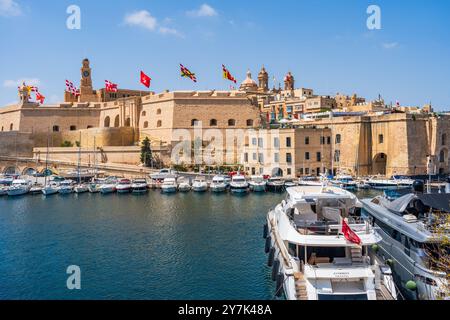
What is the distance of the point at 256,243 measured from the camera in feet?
59.9

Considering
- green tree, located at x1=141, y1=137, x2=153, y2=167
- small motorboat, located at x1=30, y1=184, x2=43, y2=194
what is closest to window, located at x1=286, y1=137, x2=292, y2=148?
green tree, located at x1=141, y1=137, x2=153, y2=167

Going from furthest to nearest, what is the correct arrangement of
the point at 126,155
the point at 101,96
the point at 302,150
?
1. the point at 101,96
2. the point at 126,155
3. the point at 302,150

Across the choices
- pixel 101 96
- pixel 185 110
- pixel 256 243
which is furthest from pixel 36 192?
pixel 101 96

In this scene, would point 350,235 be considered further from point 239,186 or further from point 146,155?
point 146,155

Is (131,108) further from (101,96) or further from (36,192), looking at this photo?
(36,192)

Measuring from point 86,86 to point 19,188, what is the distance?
30745 millimetres

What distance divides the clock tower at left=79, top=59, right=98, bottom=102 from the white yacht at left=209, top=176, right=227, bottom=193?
3491 cm

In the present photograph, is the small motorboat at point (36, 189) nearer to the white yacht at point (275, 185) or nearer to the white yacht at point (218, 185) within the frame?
the white yacht at point (218, 185)

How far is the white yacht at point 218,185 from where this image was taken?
33594 mm

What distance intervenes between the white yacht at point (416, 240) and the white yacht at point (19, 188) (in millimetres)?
29299

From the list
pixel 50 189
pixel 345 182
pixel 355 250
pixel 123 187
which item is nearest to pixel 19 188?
pixel 50 189

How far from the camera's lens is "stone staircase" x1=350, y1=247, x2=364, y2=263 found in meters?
10.9

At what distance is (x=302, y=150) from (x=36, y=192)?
908 inches

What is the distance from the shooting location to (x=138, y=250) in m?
17.6
